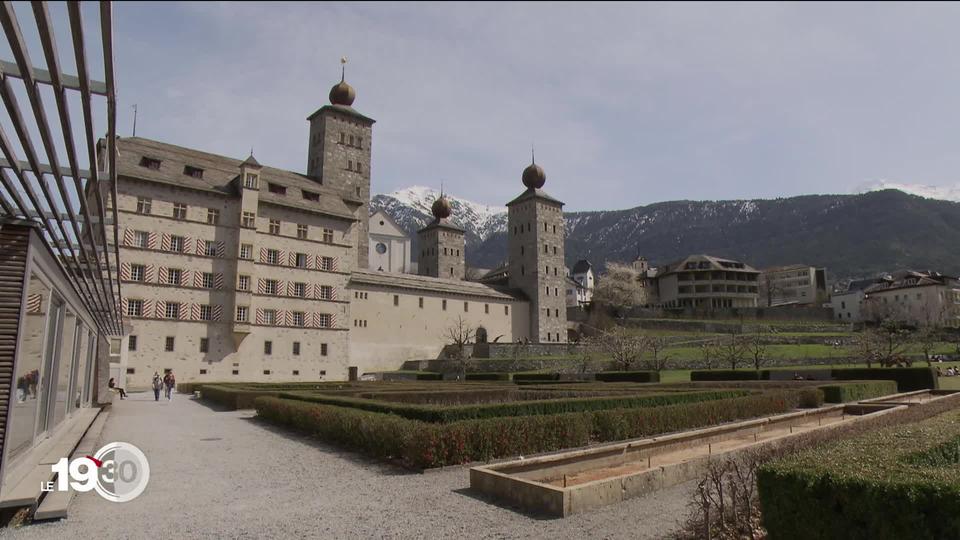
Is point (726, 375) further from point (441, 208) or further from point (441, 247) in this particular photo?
point (441, 208)

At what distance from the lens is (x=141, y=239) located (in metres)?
42.9

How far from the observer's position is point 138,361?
41.7m

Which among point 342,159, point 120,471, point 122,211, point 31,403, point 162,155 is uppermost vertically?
point 342,159

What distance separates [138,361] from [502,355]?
32265mm

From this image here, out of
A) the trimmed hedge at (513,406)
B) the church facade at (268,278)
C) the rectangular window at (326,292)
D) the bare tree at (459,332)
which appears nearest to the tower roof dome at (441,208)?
the church facade at (268,278)

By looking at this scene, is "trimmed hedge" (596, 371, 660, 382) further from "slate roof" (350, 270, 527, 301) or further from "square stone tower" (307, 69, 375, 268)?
"square stone tower" (307, 69, 375, 268)

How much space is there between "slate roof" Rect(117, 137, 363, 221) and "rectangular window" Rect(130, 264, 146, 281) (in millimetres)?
6250

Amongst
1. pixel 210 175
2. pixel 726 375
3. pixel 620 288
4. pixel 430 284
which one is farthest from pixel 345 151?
pixel 620 288

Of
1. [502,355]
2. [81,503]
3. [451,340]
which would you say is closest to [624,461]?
[81,503]

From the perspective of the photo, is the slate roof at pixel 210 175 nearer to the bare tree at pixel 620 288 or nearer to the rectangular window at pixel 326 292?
the rectangular window at pixel 326 292

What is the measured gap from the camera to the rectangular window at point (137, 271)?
138ft

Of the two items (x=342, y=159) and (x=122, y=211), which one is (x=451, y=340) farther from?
(x=122, y=211)

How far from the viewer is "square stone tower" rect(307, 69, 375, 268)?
206ft

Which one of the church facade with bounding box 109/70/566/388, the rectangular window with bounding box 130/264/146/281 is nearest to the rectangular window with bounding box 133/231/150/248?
the church facade with bounding box 109/70/566/388
